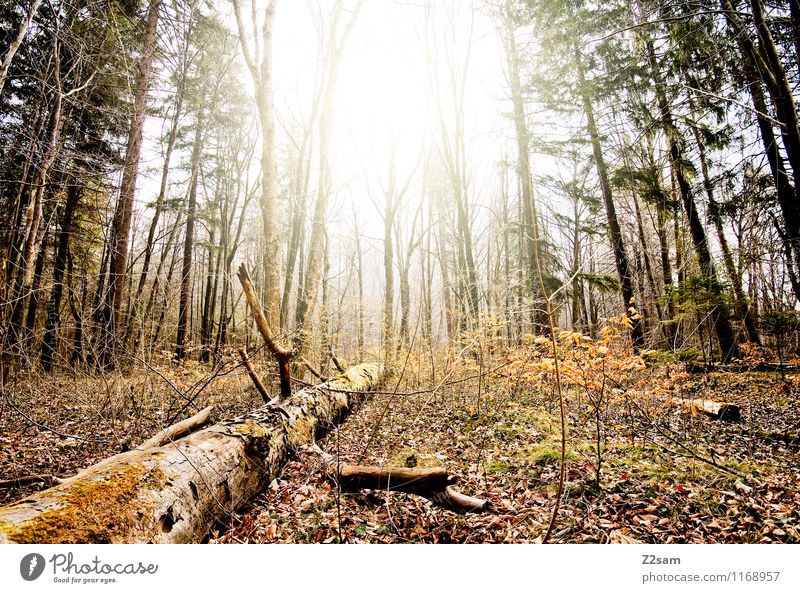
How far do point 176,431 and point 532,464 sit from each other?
3.74 m

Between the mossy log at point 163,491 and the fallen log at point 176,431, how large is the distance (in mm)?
966

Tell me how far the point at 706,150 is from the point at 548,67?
2.40m

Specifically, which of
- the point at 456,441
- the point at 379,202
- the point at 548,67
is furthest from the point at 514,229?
the point at 379,202

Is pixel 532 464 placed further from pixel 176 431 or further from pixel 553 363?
pixel 176 431

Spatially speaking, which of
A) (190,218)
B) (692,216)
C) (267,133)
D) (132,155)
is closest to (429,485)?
(692,216)

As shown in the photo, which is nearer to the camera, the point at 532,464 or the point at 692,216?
the point at 532,464

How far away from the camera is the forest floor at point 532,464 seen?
2152 millimetres

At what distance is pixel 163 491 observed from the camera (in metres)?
1.92

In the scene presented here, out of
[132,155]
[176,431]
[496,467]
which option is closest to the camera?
[496,467]

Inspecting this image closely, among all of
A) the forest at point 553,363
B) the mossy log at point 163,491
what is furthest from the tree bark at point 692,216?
the mossy log at point 163,491

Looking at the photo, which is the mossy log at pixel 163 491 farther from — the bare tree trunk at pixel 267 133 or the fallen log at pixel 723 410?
the fallen log at pixel 723 410

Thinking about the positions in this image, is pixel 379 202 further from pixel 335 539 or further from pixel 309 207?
pixel 335 539

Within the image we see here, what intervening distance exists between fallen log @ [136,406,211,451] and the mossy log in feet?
3.17

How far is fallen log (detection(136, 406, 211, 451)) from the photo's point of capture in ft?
10.8
